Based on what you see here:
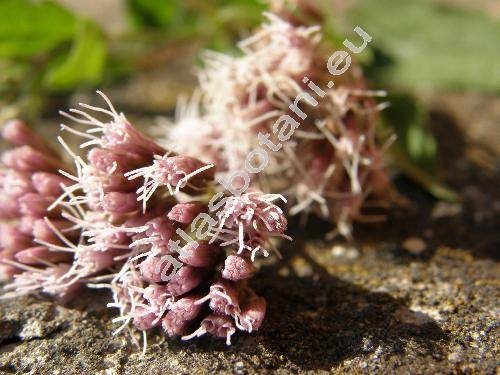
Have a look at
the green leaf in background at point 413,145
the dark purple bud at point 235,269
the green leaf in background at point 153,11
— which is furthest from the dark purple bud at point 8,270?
the green leaf in background at point 153,11

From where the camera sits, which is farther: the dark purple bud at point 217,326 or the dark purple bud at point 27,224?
the dark purple bud at point 27,224

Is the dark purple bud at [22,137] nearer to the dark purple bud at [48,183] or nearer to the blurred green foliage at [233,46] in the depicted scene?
the dark purple bud at [48,183]

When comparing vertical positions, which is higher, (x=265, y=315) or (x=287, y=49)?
(x=287, y=49)

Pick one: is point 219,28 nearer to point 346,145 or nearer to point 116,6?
point 346,145

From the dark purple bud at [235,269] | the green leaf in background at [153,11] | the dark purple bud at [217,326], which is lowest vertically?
the dark purple bud at [217,326]

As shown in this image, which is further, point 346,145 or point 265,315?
point 346,145

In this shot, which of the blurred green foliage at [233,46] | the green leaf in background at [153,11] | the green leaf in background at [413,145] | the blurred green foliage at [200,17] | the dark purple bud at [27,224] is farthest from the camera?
the green leaf in background at [153,11]

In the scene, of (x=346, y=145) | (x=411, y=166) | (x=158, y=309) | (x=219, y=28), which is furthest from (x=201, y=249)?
(x=219, y=28)
